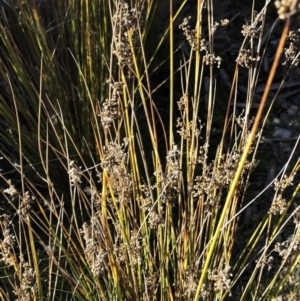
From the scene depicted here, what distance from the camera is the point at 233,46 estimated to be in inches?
106

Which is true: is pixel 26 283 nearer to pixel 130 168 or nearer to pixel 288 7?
pixel 130 168

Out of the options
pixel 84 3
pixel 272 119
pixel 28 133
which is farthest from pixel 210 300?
pixel 272 119

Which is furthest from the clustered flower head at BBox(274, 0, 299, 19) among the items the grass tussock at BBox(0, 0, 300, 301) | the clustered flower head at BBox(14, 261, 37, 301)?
the clustered flower head at BBox(14, 261, 37, 301)

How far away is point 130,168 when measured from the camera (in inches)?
63.5

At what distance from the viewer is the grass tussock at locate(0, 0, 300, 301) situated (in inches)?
50.8

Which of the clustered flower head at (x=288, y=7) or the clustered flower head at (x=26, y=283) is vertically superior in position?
the clustered flower head at (x=288, y=7)

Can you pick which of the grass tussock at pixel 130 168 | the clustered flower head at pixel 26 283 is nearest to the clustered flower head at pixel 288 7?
the grass tussock at pixel 130 168

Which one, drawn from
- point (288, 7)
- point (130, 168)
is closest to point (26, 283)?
point (130, 168)

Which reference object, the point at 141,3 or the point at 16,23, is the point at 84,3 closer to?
the point at 141,3

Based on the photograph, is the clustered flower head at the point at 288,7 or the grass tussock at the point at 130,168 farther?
the grass tussock at the point at 130,168

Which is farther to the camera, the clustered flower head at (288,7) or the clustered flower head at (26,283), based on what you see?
the clustered flower head at (26,283)

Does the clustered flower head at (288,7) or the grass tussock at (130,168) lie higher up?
the clustered flower head at (288,7)

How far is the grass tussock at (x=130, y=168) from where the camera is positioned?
1.29 meters

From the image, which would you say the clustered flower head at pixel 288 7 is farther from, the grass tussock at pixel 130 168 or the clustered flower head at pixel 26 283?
the clustered flower head at pixel 26 283
